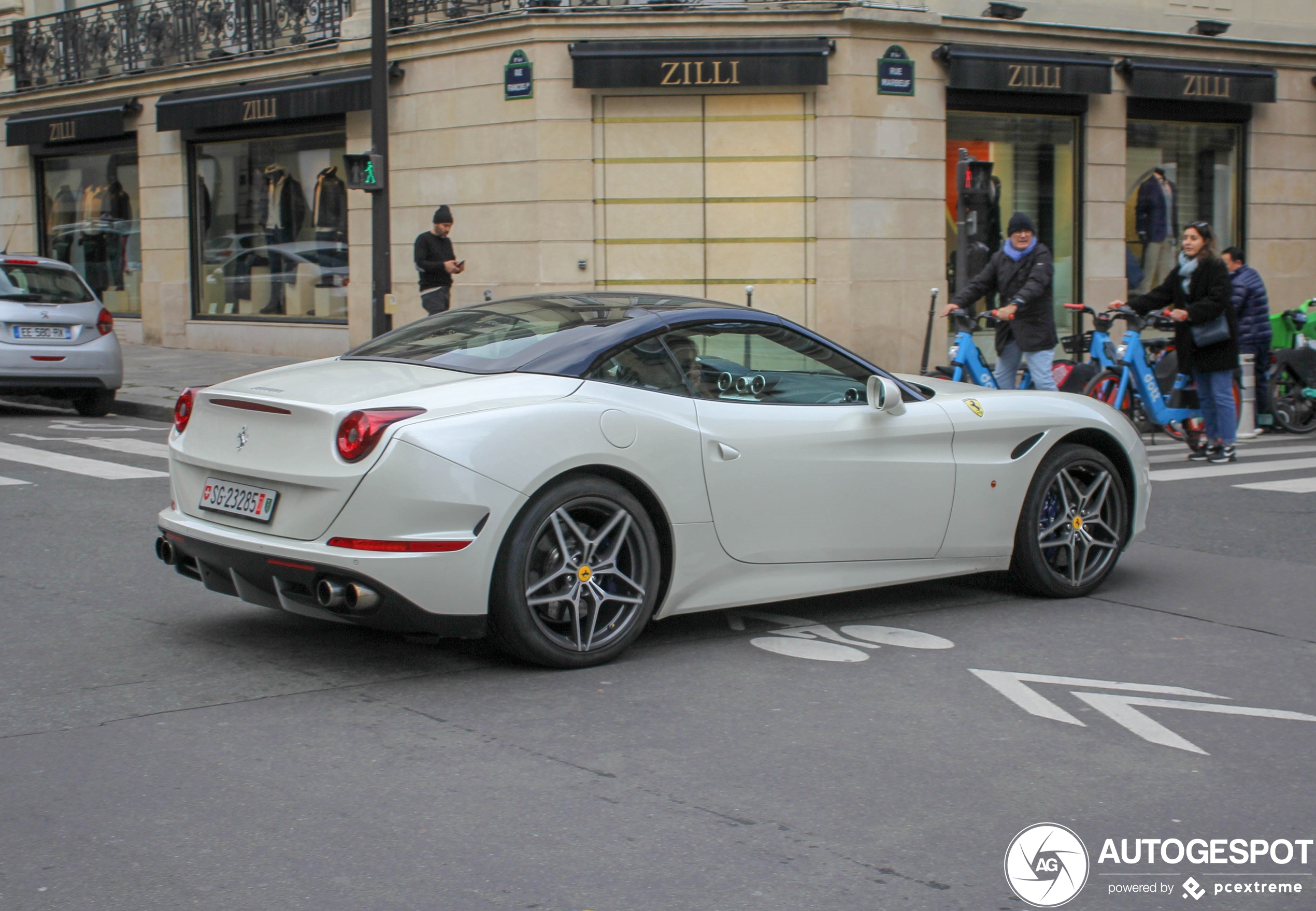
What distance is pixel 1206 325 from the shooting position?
11.2 meters

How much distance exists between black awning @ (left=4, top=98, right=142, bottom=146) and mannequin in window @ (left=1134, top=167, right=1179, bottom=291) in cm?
1564

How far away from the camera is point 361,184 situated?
15.7 metres

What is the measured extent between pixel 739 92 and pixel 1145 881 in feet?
52.1

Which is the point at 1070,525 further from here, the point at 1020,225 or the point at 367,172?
the point at 367,172

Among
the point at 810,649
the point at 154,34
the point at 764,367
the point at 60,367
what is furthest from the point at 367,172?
the point at 810,649

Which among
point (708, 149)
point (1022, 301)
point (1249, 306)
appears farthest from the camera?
point (708, 149)

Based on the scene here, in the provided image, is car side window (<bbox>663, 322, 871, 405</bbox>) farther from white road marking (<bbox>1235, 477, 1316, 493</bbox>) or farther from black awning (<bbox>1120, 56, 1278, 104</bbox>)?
black awning (<bbox>1120, 56, 1278, 104</bbox>)

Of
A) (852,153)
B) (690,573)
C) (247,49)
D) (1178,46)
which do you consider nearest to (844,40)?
(852,153)

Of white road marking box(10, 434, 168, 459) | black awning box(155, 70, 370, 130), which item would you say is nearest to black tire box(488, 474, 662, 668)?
white road marking box(10, 434, 168, 459)

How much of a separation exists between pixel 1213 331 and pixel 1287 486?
1575 mm

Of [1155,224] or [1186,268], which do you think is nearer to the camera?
[1186,268]

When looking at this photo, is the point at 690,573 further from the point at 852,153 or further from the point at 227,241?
the point at 227,241

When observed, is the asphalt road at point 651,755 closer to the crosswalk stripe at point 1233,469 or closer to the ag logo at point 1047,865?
the ag logo at point 1047,865

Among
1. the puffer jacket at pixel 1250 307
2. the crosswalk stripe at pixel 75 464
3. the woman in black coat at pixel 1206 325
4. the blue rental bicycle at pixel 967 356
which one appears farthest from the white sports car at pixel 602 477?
the puffer jacket at pixel 1250 307
